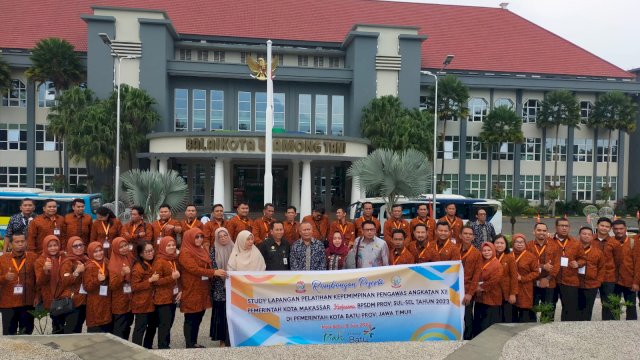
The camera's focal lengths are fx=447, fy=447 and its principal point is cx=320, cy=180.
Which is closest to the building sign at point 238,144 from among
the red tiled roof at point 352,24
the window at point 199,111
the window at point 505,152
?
the window at point 199,111

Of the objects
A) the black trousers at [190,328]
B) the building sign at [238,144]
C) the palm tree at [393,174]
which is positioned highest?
the building sign at [238,144]

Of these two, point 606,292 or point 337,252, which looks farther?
point 337,252

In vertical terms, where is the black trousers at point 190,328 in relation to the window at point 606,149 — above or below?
below

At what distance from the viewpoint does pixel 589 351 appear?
530 cm

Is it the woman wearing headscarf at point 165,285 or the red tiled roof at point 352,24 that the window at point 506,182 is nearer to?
the red tiled roof at point 352,24

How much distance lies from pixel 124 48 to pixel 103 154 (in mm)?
7975

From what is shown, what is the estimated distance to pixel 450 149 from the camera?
36469mm

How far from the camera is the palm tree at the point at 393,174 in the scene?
571 inches

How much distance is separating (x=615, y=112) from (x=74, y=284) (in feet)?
134

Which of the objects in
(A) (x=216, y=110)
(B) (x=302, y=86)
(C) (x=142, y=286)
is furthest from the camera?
(B) (x=302, y=86)

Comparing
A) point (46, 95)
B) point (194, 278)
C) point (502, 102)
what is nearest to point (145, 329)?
point (194, 278)

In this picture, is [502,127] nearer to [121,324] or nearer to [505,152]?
[505,152]

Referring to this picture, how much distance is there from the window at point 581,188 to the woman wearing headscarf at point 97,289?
40.3 meters

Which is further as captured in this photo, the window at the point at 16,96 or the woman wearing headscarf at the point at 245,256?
the window at the point at 16,96
